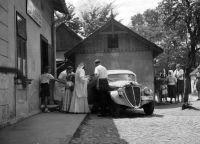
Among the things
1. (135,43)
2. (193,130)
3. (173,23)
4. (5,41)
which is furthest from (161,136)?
(135,43)

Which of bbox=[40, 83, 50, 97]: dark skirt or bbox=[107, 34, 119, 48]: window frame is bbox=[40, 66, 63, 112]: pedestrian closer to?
bbox=[40, 83, 50, 97]: dark skirt

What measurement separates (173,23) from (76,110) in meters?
5.40

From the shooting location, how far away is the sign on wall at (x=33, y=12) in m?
8.23

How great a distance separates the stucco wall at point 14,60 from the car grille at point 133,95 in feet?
10.2

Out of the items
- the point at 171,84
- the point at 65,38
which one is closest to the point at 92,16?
the point at 65,38

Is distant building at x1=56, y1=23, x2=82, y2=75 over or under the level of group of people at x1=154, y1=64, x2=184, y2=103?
over

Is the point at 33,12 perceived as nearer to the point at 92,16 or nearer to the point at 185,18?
the point at 185,18

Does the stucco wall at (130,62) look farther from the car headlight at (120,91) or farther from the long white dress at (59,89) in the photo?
the car headlight at (120,91)

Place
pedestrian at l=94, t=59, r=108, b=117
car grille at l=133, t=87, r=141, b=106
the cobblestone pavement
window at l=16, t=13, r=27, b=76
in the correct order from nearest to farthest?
the cobblestone pavement → window at l=16, t=13, r=27, b=76 → pedestrian at l=94, t=59, r=108, b=117 → car grille at l=133, t=87, r=141, b=106

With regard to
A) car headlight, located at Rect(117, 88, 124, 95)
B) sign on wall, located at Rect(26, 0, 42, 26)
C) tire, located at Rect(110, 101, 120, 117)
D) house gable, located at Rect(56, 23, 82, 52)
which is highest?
house gable, located at Rect(56, 23, 82, 52)

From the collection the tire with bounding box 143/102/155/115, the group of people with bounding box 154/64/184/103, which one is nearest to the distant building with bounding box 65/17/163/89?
the group of people with bounding box 154/64/184/103

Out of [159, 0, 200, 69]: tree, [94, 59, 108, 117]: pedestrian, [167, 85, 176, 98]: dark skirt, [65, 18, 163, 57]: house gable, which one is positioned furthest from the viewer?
[65, 18, 163, 57]: house gable

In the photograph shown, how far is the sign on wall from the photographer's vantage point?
324 inches

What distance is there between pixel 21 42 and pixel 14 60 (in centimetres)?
117
